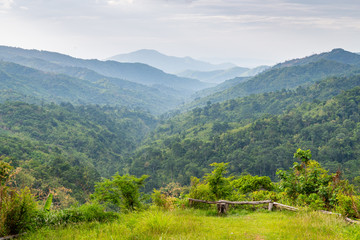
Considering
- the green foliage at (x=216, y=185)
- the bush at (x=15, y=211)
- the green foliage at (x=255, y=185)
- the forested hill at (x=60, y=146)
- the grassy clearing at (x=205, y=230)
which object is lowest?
the forested hill at (x=60, y=146)

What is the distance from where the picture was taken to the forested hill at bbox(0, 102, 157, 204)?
44.2 metres

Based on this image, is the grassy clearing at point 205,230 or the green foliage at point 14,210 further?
the grassy clearing at point 205,230

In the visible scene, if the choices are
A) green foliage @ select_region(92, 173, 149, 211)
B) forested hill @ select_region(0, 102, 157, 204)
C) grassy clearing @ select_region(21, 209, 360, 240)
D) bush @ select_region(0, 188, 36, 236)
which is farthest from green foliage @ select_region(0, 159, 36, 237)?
forested hill @ select_region(0, 102, 157, 204)

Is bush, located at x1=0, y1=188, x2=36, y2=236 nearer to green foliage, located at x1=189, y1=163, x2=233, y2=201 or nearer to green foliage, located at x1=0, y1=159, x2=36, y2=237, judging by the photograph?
green foliage, located at x1=0, y1=159, x2=36, y2=237

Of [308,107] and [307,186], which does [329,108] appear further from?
[307,186]

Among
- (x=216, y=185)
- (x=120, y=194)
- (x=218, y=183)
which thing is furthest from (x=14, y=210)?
(x=218, y=183)

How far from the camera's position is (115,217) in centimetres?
794

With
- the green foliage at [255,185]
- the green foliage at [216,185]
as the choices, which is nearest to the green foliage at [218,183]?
the green foliage at [216,185]

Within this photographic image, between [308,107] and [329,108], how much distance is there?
12993 mm

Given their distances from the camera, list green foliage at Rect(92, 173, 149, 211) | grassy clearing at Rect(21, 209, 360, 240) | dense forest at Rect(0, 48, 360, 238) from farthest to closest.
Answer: dense forest at Rect(0, 48, 360, 238) → green foliage at Rect(92, 173, 149, 211) → grassy clearing at Rect(21, 209, 360, 240)

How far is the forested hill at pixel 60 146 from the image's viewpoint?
44.2 meters

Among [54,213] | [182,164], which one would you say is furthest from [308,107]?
[54,213]

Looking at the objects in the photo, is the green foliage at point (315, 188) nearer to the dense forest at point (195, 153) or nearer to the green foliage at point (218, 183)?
the dense forest at point (195, 153)

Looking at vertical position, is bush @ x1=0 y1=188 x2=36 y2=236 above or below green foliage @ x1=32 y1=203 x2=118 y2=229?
above
